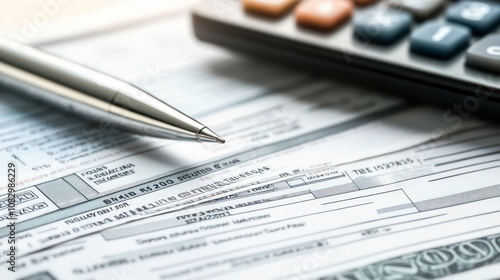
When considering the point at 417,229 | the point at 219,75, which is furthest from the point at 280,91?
the point at 417,229

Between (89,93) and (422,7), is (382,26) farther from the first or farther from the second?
(89,93)

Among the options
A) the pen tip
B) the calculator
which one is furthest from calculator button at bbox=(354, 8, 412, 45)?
the pen tip

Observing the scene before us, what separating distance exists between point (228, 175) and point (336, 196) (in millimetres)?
54

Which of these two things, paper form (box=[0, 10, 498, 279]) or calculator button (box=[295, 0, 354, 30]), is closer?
paper form (box=[0, 10, 498, 279])

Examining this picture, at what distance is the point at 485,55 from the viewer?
13.5 inches

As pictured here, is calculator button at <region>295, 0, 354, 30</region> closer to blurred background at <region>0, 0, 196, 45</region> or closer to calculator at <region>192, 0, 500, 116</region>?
calculator at <region>192, 0, 500, 116</region>

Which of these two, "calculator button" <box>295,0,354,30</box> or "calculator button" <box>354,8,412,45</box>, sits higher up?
"calculator button" <box>295,0,354,30</box>

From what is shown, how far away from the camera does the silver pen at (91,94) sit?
32cm

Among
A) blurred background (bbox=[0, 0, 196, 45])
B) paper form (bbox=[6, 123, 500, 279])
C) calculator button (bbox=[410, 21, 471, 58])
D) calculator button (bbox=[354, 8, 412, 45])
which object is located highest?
blurred background (bbox=[0, 0, 196, 45])

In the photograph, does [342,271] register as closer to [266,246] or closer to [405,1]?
[266,246]

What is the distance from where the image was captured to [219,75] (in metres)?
0.43

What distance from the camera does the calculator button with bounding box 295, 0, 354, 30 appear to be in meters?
0.39

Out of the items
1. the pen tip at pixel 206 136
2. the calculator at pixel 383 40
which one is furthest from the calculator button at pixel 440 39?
the pen tip at pixel 206 136

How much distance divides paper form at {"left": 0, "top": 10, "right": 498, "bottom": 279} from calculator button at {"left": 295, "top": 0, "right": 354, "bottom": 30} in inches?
1.5
